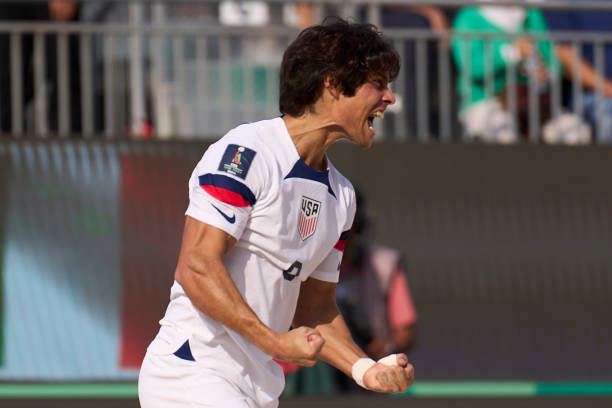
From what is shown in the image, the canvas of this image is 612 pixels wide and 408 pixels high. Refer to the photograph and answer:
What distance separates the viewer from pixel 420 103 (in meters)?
7.86

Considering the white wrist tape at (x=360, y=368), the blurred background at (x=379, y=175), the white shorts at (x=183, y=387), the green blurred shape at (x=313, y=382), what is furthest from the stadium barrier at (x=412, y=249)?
the white wrist tape at (x=360, y=368)

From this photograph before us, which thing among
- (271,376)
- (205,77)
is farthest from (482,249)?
(271,376)

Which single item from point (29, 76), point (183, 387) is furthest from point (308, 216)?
point (29, 76)

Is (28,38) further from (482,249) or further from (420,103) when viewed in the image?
(482,249)

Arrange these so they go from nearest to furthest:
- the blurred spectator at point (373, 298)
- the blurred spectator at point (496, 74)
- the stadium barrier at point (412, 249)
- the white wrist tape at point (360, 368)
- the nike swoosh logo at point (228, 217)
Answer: the nike swoosh logo at point (228, 217)
the white wrist tape at point (360, 368)
the blurred spectator at point (373, 298)
the stadium barrier at point (412, 249)
the blurred spectator at point (496, 74)

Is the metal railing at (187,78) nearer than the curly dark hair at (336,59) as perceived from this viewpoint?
No

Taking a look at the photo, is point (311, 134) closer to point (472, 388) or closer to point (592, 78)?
point (472, 388)

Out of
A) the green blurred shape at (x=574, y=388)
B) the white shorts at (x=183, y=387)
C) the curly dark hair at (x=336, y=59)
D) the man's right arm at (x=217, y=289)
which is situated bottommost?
the green blurred shape at (x=574, y=388)

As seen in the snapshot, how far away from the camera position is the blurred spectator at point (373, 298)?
20.2 feet

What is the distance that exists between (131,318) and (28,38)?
219 centimetres

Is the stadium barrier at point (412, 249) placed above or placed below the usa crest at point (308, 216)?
below

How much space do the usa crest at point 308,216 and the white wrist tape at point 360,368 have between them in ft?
1.44

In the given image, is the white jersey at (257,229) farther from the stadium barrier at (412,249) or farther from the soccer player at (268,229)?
the stadium barrier at (412,249)

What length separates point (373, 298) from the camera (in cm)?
638
